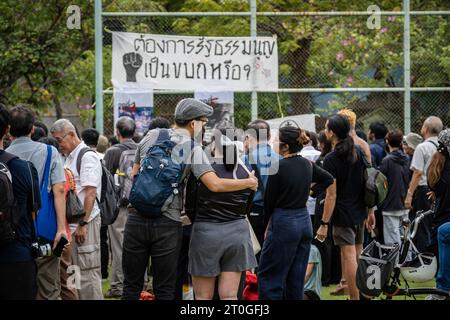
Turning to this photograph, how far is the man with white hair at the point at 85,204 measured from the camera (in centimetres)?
898

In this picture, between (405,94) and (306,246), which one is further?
(405,94)

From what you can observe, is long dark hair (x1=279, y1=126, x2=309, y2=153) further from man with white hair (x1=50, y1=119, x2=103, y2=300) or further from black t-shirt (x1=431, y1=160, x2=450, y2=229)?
man with white hair (x1=50, y1=119, x2=103, y2=300)

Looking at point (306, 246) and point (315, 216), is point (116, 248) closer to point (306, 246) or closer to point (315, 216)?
point (315, 216)

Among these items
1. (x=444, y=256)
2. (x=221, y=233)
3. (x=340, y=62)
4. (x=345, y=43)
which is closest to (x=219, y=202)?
(x=221, y=233)

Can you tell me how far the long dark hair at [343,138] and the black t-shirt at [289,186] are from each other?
3.16 ft

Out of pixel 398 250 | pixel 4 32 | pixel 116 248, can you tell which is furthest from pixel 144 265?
pixel 4 32

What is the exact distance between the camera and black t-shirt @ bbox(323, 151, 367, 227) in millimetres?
9695

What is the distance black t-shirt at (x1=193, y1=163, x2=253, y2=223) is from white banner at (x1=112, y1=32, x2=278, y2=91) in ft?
19.6

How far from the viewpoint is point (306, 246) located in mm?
8820

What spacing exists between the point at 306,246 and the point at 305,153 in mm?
3283

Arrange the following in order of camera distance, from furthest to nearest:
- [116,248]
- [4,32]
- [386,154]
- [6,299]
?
[4,32], [386,154], [116,248], [6,299]

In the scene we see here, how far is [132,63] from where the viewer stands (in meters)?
14.0

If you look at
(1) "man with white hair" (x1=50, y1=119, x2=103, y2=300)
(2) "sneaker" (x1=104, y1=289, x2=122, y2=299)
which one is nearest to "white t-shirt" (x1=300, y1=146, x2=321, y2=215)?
(2) "sneaker" (x1=104, y1=289, x2=122, y2=299)

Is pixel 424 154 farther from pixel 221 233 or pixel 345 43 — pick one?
pixel 221 233
